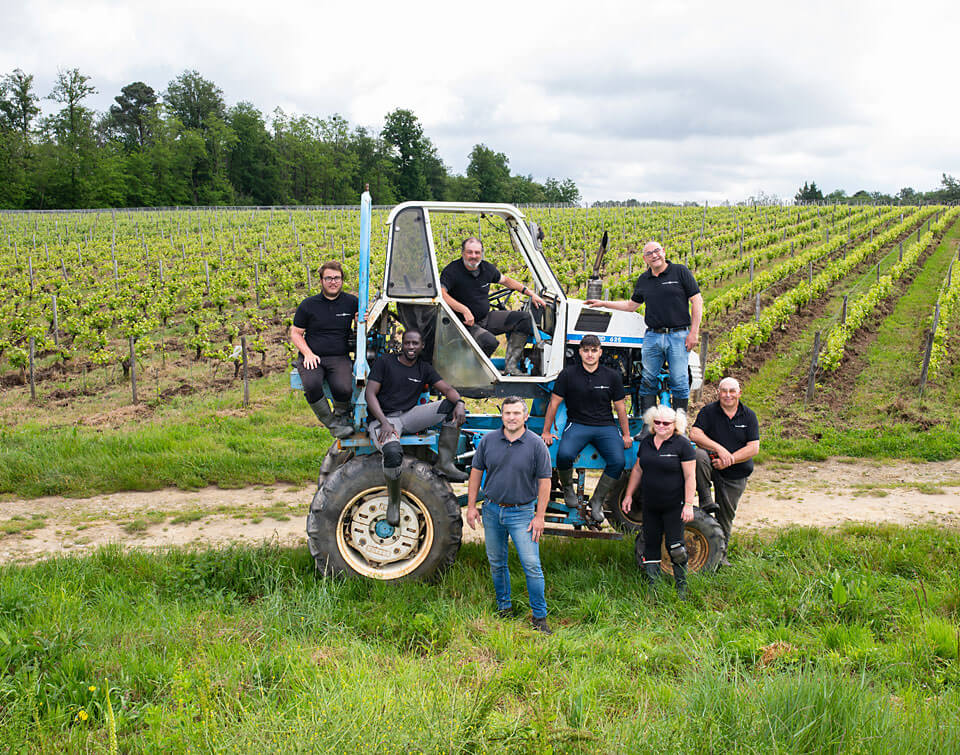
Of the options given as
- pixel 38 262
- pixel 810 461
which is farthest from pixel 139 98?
pixel 810 461

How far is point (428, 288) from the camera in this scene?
5711mm

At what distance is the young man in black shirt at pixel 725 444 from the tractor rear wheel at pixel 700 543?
0.08 m

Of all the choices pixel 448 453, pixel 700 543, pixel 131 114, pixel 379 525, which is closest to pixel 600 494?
pixel 700 543

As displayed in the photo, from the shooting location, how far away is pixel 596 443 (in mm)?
5742

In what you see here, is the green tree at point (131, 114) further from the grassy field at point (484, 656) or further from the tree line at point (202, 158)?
the grassy field at point (484, 656)

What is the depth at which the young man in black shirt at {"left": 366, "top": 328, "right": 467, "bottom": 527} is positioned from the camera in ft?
17.8

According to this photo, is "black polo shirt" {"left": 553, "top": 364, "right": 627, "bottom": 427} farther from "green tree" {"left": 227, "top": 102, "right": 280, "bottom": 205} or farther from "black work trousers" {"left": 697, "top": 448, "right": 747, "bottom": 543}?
"green tree" {"left": 227, "top": 102, "right": 280, "bottom": 205}

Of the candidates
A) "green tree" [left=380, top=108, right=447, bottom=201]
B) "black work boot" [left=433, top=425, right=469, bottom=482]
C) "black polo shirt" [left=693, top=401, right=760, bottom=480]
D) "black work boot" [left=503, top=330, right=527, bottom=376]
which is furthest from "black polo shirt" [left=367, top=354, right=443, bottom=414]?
"green tree" [left=380, top=108, right=447, bottom=201]

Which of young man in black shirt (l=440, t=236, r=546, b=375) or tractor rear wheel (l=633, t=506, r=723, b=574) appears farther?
young man in black shirt (l=440, t=236, r=546, b=375)

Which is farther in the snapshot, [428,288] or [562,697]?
[428,288]

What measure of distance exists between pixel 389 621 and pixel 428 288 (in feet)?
8.16

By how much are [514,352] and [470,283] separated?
26.2 inches

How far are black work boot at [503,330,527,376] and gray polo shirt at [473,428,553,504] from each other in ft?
3.58

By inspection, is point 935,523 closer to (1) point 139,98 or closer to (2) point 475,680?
(2) point 475,680
